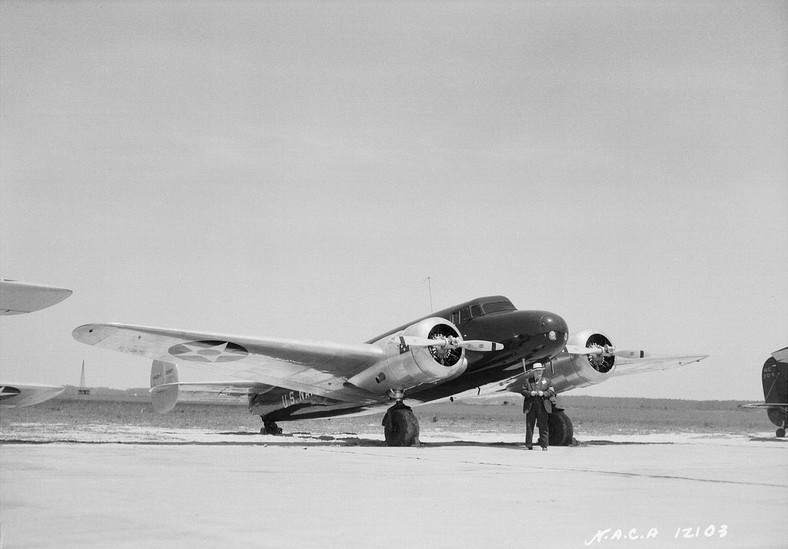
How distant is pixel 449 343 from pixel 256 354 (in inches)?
175

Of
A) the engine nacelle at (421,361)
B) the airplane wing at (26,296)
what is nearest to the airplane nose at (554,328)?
the engine nacelle at (421,361)

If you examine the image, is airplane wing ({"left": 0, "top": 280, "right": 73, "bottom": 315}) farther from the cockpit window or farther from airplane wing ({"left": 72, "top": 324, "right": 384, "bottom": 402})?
the cockpit window

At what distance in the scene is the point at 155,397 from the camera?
25891 millimetres

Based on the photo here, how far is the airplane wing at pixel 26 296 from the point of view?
9.98 meters

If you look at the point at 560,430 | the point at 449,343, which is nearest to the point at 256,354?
the point at 449,343

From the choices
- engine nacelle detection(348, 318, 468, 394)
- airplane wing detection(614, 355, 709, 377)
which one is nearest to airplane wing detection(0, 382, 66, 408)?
engine nacelle detection(348, 318, 468, 394)

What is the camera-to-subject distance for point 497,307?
731 inches

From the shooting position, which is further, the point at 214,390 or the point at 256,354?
the point at 214,390

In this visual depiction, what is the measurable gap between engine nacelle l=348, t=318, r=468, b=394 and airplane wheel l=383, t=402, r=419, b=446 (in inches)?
26.5

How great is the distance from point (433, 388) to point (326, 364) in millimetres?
2599

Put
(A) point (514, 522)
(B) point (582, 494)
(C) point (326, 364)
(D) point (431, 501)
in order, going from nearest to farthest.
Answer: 1. (A) point (514, 522)
2. (D) point (431, 501)
3. (B) point (582, 494)
4. (C) point (326, 364)

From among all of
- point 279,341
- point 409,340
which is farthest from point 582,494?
point 279,341

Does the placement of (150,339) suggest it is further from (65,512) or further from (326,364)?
(65,512)

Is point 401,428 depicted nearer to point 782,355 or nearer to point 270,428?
point 270,428
